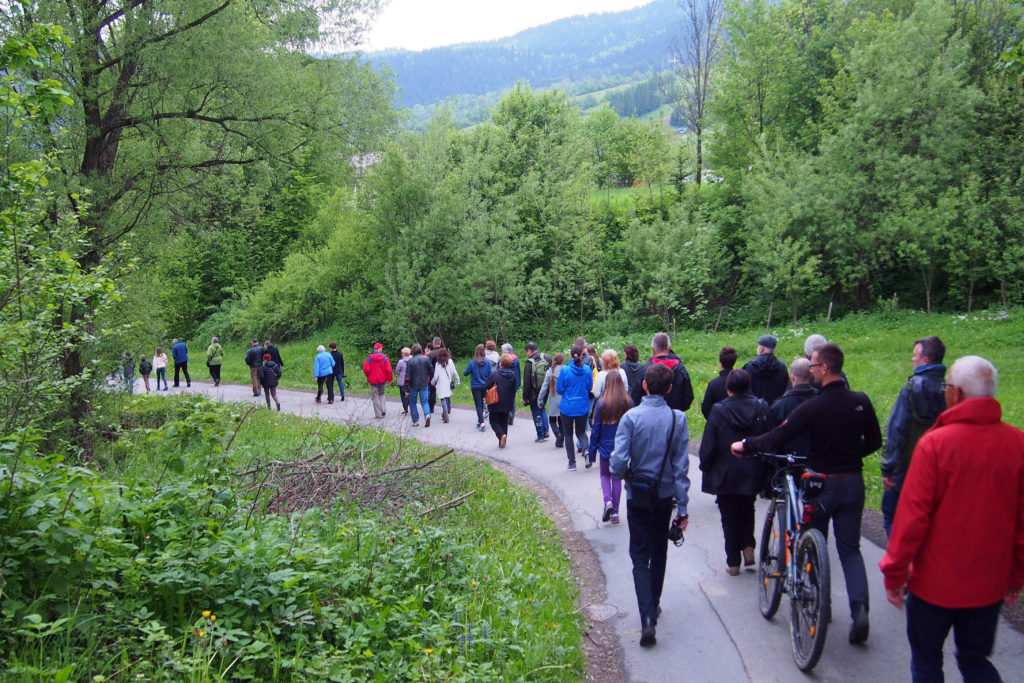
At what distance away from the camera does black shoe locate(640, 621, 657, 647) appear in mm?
5453

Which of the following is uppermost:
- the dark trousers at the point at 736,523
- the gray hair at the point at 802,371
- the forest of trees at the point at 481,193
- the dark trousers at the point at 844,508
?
the forest of trees at the point at 481,193

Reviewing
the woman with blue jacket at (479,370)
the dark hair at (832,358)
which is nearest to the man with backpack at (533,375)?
the woman with blue jacket at (479,370)

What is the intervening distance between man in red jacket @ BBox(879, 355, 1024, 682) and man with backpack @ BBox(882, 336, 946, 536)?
88.9 inches

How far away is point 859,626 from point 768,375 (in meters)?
3.62

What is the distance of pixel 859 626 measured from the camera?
5137 millimetres

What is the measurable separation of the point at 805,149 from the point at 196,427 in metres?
32.3

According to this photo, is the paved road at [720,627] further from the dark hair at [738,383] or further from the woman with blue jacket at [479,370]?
the woman with blue jacket at [479,370]

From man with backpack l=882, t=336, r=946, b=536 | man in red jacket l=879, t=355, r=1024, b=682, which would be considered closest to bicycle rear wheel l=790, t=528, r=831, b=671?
man in red jacket l=879, t=355, r=1024, b=682

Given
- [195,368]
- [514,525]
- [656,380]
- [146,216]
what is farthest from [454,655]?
[195,368]

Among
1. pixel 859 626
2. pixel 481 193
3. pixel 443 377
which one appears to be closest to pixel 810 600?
pixel 859 626

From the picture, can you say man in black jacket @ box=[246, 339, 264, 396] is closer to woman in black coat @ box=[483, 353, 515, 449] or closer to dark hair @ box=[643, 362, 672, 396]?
woman in black coat @ box=[483, 353, 515, 449]

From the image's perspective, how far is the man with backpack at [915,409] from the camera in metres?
5.79

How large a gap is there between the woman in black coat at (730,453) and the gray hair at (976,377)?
2637 mm

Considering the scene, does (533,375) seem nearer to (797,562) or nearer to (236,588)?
(797,562)
